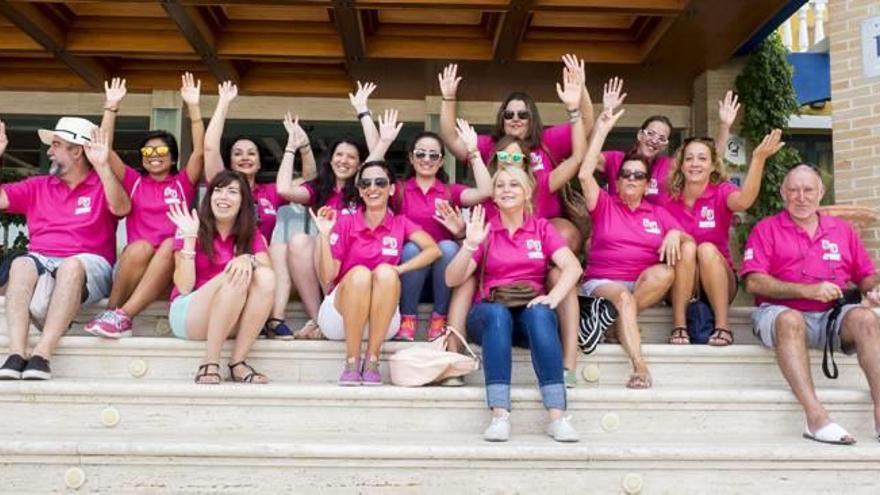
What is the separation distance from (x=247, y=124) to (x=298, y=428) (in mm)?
5743

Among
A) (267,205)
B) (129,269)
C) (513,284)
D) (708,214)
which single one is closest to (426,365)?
(513,284)

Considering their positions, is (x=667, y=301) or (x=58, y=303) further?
(x=667, y=301)

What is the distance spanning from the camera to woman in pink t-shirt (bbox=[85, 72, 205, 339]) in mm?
3764

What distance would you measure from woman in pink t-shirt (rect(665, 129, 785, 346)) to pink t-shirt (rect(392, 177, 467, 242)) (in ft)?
4.11

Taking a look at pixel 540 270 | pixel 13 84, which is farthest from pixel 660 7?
pixel 13 84

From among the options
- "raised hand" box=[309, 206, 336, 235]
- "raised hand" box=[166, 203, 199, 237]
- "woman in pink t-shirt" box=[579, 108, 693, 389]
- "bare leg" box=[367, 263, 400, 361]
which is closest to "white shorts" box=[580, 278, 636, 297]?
"woman in pink t-shirt" box=[579, 108, 693, 389]

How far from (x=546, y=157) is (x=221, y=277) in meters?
2.00

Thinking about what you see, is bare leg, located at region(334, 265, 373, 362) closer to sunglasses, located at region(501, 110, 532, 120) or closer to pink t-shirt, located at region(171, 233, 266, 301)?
pink t-shirt, located at region(171, 233, 266, 301)

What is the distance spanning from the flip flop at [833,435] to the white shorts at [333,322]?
1957mm

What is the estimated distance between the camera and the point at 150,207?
4090 millimetres

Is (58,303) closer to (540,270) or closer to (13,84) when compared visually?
(540,270)

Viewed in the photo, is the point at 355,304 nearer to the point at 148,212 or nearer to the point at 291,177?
the point at 291,177

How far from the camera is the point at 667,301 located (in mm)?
4215

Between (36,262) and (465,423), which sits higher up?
(36,262)
